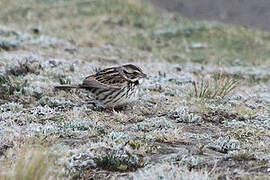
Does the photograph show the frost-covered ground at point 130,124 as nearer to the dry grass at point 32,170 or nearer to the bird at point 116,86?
the dry grass at point 32,170

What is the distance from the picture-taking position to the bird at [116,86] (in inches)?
382

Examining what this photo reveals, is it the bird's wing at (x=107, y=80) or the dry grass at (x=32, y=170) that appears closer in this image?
the dry grass at (x=32, y=170)

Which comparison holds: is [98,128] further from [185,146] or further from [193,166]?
[193,166]

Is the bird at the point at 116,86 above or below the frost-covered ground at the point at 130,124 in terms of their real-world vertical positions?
above

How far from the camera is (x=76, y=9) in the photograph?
109 ft

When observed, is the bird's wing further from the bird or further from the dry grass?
the dry grass

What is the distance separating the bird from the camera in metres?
9.70

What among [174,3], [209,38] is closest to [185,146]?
[209,38]

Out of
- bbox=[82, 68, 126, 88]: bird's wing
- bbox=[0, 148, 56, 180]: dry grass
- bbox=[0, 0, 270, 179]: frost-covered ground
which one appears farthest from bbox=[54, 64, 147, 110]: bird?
bbox=[0, 148, 56, 180]: dry grass

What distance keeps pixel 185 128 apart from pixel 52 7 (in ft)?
87.8


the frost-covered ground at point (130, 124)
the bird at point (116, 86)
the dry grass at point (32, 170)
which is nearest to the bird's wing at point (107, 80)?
the bird at point (116, 86)

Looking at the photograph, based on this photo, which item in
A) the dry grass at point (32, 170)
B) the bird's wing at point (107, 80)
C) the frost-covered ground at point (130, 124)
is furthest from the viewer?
the bird's wing at point (107, 80)

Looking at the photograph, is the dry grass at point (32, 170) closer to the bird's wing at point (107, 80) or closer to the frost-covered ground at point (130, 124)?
the frost-covered ground at point (130, 124)

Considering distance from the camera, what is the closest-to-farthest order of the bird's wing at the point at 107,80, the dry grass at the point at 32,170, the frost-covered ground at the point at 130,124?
the dry grass at the point at 32,170
the frost-covered ground at the point at 130,124
the bird's wing at the point at 107,80
